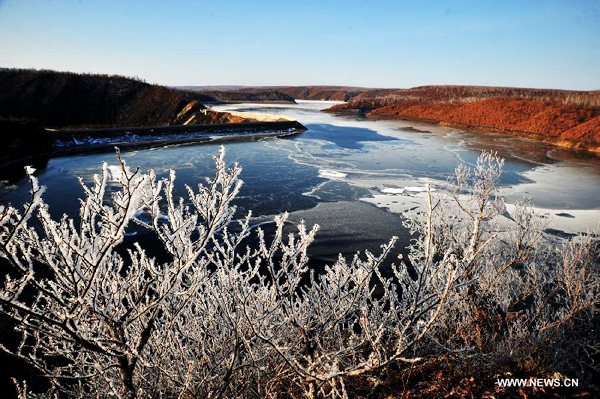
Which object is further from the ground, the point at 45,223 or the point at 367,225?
the point at 45,223

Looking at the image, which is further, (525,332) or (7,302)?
(525,332)

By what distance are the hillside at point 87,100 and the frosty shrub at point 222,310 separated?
144ft

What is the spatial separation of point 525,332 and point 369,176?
39.3ft

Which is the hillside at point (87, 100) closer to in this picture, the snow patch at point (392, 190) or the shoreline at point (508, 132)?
the shoreline at point (508, 132)

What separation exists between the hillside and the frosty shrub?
144 ft

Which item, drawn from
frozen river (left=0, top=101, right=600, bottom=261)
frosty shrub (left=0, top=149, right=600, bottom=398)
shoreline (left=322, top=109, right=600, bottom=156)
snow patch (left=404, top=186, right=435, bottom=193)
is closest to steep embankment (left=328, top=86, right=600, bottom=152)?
shoreline (left=322, top=109, right=600, bottom=156)

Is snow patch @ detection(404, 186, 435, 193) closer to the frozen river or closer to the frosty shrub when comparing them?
the frozen river

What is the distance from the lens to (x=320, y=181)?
1614 cm

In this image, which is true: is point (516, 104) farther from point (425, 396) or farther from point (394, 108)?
point (425, 396)

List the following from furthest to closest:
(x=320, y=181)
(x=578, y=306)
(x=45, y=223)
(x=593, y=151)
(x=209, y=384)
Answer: (x=593, y=151), (x=320, y=181), (x=578, y=306), (x=209, y=384), (x=45, y=223)

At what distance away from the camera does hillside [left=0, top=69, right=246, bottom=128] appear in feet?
154

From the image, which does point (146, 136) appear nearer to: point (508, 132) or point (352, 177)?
point (352, 177)

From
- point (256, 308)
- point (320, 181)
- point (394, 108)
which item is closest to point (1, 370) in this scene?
point (256, 308)

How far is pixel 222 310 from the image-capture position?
3572mm
